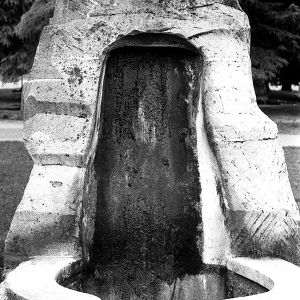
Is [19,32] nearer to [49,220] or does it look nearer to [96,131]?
[96,131]

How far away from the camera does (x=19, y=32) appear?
17484 millimetres

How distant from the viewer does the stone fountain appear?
339 centimetres

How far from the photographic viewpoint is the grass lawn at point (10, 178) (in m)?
7.13

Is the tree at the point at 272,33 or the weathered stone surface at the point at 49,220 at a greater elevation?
the weathered stone surface at the point at 49,220

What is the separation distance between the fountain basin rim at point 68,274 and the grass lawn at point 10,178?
6.56 ft

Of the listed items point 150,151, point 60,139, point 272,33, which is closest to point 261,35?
point 272,33

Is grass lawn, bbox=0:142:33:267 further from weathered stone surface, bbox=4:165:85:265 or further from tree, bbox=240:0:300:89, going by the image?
tree, bbox=240:0:300:89

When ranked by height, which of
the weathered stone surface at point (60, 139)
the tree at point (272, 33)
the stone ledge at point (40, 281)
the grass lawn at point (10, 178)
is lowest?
the grass lawn at point (10, 178)

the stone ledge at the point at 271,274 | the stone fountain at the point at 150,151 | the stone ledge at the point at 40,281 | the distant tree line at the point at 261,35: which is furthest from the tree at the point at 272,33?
the stone ledge at the point at 40,281

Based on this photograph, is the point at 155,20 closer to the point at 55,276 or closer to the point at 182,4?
the point at 182,4

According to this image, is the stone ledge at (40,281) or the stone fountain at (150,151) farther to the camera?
the stone fountain at (150,151)

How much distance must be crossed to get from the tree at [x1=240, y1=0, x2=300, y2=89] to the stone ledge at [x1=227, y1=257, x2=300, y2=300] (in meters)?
13.5

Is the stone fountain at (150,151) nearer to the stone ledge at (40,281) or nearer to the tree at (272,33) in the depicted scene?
the stone ledge at (40,281)

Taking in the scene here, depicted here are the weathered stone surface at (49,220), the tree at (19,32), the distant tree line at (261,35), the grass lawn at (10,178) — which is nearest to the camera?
the weathered stone surface at (49,220)
